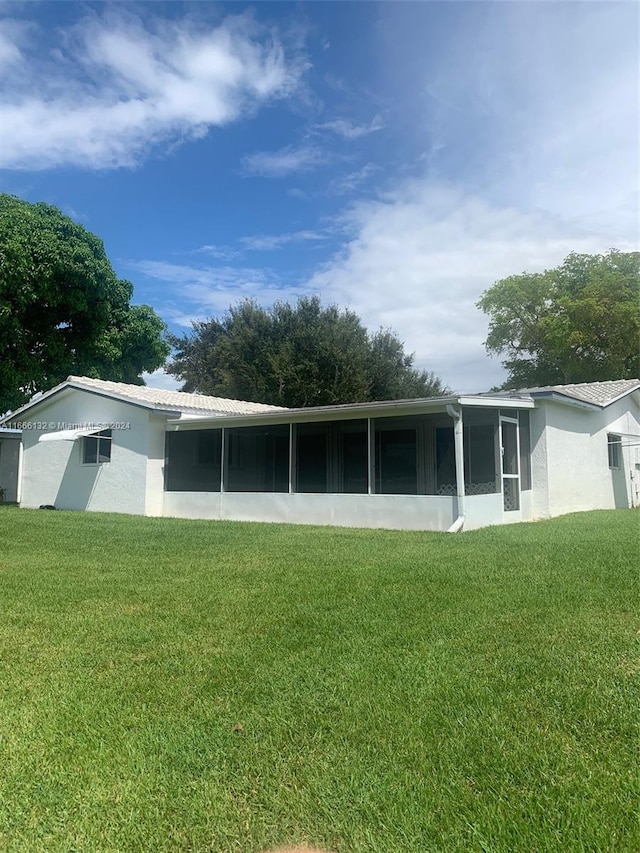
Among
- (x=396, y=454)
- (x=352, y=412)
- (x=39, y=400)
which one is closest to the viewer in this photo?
(x=352, y=412)

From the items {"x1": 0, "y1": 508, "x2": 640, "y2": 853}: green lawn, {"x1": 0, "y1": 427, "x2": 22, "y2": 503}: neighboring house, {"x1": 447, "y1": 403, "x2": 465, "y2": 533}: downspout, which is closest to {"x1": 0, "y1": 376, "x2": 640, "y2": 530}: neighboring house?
{"x1": 447, "y1": 403, "x2": 465, "y2": 533}: downspout

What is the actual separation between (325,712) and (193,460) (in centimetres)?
1326

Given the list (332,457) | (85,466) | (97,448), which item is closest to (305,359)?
(97,448)

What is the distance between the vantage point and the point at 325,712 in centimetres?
327

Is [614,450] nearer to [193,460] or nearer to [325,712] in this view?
[193,460]

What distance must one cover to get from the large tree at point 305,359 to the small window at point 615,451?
14584 mm

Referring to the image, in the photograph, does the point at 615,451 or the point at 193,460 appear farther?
the point at 615,451

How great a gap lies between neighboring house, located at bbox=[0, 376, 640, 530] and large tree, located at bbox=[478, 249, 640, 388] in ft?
39.4

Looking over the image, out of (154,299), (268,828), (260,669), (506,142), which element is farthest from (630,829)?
(154,299)

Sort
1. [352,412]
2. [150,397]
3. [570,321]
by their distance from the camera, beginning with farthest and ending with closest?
[570,321]
[150,397]
[352,412]

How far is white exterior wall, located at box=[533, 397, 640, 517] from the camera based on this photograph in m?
14.1

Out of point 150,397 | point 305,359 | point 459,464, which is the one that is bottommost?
point 459,464

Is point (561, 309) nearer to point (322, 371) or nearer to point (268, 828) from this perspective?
point (322, 371)

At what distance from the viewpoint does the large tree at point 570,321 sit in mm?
29172
